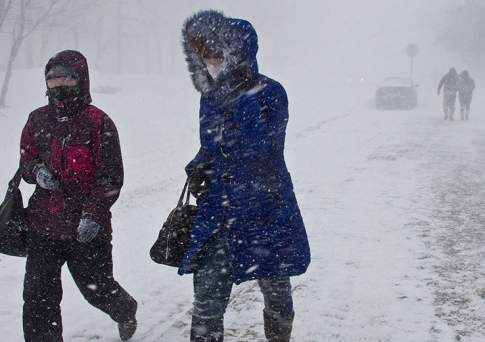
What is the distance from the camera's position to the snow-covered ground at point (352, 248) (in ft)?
Answer: 13.1

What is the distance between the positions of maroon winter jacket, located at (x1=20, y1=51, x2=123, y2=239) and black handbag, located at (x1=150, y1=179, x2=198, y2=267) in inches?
17.9

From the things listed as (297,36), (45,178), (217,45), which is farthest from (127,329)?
(297,36)

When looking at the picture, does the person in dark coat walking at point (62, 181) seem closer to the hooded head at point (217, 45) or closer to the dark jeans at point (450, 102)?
the hooded head at point (217, 45)

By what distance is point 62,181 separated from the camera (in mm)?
3113

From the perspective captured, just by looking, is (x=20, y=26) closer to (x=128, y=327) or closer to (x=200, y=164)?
(x=128, y=327)

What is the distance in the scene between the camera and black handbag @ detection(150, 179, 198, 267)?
286 centimetres

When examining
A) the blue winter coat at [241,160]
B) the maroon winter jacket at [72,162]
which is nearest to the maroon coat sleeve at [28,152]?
the maroon winter jacket at [72,162]

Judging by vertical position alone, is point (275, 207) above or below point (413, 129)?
above

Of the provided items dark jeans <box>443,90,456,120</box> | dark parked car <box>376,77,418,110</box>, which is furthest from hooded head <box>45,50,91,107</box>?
dark parked car <box>376,77,418,110</box>

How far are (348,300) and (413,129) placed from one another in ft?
43.7

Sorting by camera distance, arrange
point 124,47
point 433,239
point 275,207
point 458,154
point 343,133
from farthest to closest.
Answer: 1. point 124,47
2. point 343,133
3. point 458,154
4. point 433,239
5. point 275,207

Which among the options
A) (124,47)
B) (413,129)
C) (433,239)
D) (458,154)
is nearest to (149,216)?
(433,239)

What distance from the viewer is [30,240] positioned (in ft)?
10.4

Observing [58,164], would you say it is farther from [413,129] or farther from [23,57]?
[23,57]
